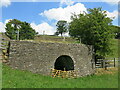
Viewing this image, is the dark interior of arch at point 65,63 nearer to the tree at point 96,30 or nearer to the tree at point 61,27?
the tree at point 96,30

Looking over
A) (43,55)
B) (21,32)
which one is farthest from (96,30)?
(21,32)

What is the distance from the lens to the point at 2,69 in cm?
1081

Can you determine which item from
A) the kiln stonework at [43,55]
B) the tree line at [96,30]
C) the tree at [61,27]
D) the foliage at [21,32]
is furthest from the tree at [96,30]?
the tree at [61,27]

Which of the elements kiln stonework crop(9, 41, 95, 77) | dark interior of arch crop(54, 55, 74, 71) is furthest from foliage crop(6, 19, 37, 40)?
kiln stonework crop(9, 41, 95, 77)

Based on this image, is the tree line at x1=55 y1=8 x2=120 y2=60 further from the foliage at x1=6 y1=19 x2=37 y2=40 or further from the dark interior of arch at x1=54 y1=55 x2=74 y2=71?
the foliage at x1=6 y1=19 x2=37 y2=40

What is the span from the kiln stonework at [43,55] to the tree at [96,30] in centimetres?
243

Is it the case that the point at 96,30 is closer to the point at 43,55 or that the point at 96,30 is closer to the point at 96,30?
the point at 96,30

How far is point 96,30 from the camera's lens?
1648 cm

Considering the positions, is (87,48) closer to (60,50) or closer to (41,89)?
(60,50)

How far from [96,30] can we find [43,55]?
23.5ft

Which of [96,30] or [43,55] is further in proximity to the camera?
[96,30]

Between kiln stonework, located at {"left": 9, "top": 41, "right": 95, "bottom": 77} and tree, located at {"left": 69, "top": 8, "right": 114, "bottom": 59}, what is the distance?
243 centimetres

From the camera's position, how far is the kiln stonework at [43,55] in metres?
12.3

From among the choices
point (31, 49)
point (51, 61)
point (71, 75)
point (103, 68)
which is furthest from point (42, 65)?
point (103, 68)
